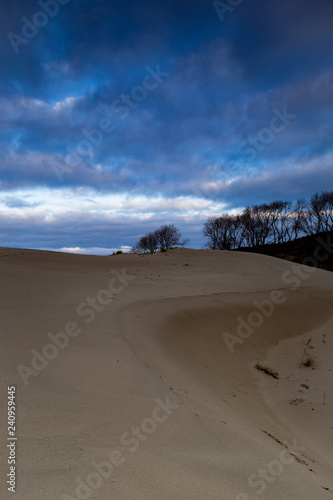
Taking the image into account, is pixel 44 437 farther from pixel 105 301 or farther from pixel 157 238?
pixel 157 238

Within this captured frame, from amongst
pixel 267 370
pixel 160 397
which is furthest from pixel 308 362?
pixel 160 397

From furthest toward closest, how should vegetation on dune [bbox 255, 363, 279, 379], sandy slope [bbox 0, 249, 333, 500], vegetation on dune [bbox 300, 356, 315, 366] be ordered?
1. vegetation on dune [bbox 300, 356, 315, 366]
2. vegetation on dune [bbox 255, 363, 279, 379]
3. sandy slope [bbox 0, 249, 333, 500]

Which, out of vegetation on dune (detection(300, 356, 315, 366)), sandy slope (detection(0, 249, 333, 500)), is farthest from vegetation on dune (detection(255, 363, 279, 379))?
vegetation on dune (detection(300, 356, 315, 366))

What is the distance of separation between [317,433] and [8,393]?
14.3 feet

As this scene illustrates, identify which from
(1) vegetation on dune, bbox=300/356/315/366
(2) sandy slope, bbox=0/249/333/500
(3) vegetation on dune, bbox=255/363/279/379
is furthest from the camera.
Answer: (1) vegetation on dune, bbox=300/356/315/366

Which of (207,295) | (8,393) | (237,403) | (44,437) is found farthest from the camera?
(207,295)

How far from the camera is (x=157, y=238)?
57.9m

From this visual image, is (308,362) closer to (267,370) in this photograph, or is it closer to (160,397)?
(267,370)

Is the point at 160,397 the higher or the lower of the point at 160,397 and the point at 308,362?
the higher

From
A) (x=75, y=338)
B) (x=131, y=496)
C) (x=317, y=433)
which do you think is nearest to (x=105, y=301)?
(x=75, y=338)

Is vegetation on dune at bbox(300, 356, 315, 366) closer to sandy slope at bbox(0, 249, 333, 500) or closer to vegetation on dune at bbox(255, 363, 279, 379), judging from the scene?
sandy slope at bbox(0, 249, 333, 500)

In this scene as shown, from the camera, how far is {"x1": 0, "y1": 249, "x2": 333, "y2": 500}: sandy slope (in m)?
2.12

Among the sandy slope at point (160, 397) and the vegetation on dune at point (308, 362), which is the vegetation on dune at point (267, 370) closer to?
the sandy slope at point (160, 397)

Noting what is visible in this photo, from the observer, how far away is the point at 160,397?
134 inches
